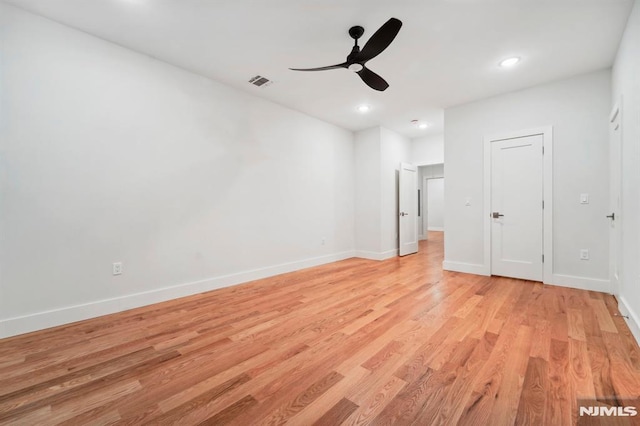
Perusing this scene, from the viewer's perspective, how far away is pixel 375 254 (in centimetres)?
543

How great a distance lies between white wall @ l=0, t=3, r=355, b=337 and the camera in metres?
2.28

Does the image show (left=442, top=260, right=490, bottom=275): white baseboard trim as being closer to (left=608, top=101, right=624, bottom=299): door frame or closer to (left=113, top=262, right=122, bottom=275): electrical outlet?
(left=608, top=101, right=624, bottom=299): door frame

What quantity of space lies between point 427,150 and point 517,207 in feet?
9.57

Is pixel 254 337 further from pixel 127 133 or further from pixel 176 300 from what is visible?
Answer: pixel 127 133

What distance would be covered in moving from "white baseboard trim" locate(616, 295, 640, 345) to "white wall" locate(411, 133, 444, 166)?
418 cm

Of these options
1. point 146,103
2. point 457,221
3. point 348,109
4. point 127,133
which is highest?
point 348,109

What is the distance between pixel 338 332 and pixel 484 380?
41.5 inches

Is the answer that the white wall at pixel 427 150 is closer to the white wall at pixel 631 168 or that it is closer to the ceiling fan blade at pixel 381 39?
the white wall at pixel 631 168

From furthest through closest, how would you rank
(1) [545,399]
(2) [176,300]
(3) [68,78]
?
(2) [176,300] < (3) [68,78] < (1) [545,399]

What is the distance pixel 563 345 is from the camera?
78.2 inches

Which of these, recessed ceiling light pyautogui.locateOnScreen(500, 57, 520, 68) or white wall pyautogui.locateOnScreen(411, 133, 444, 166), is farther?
white wall pyautogui.locateOnScreen(411, 133, 444, 166)

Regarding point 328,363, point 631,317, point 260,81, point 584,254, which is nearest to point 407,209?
point 584,254

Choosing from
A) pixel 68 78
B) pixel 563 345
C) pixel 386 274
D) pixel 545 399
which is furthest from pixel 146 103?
pixel 563 345

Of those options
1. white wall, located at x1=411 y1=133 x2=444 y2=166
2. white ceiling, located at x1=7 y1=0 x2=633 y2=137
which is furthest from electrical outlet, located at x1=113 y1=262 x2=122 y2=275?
white wall, located at x1=411 y1=133 x2=444 y2=166
